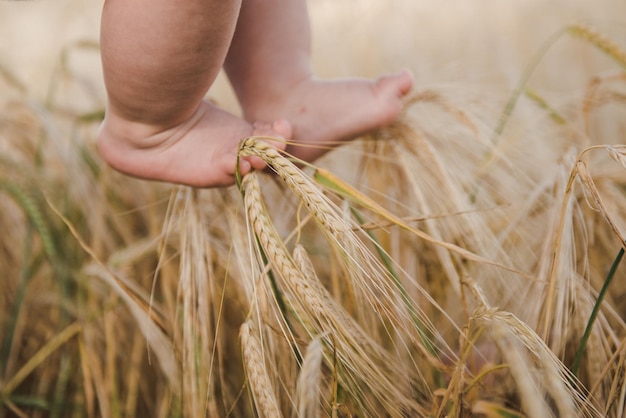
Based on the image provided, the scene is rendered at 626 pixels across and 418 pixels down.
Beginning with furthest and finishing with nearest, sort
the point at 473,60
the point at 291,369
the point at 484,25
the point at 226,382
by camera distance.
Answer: the point at 484,25 < the point at 473,60 < the point at 226,382 < the point at 291,369

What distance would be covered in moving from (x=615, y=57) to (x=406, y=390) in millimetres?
468

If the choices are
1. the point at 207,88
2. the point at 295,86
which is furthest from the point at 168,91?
the point at 295,86

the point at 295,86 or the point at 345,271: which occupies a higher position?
the point at 295,86

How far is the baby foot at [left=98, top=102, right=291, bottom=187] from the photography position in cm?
68

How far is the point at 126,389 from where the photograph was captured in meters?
0.86

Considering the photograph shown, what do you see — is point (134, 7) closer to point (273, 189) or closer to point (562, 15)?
point (273, 189)

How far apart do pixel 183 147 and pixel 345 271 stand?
0.75 ft

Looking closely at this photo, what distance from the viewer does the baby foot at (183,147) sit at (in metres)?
0.68

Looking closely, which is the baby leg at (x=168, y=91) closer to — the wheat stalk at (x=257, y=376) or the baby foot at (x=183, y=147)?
the baby foot at (x=183, y=147)

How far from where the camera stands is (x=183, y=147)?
0.70 m

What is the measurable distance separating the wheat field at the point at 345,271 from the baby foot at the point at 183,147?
0.17 ft

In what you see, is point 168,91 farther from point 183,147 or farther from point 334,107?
point 334,107

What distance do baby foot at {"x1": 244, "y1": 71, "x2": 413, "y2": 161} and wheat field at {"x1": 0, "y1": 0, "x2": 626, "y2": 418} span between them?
0.16 ft

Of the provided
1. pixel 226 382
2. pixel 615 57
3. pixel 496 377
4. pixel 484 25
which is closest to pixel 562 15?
pixel 484 25
